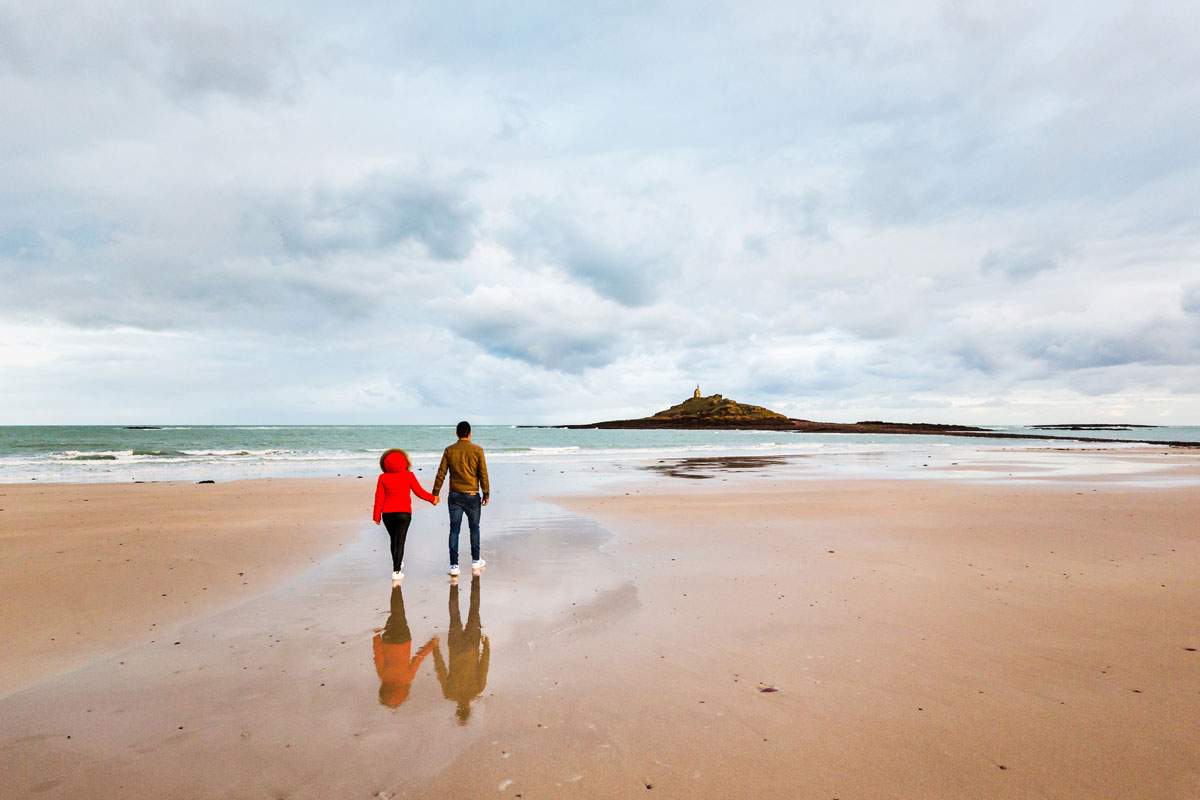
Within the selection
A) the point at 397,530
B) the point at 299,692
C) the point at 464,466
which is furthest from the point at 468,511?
the point at 299,692

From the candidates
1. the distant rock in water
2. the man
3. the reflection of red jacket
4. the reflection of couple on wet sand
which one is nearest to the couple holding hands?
the man

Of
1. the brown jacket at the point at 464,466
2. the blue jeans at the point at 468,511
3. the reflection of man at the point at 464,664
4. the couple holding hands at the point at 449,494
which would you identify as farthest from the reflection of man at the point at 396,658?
the brown jacket at the point at 464,466

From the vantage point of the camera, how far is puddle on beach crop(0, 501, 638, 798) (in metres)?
3.79

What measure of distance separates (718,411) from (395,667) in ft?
551

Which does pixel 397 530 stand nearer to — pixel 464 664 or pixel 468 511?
pixel 468 511

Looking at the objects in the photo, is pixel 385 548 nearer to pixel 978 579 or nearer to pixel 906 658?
pixel 906 658

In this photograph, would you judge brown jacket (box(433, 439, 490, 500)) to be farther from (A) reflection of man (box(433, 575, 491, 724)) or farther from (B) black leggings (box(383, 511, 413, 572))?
(A) reflection of man (box(433, 575, 491, 724))

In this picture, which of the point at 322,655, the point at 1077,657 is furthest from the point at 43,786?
the point at 1077,657

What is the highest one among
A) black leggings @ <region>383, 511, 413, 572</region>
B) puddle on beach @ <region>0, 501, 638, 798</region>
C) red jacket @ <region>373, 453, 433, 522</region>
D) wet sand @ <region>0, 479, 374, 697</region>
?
red jacket @ <region>373, 453, 433, 522</region>

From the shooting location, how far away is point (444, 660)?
5555mm

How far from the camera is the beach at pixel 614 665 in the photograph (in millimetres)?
3732

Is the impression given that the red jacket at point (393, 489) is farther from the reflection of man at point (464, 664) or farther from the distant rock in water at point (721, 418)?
the distant rock in water at point (721, 418)

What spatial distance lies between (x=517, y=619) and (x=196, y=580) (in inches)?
209

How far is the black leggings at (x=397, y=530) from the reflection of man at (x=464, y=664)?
180 centimetres
